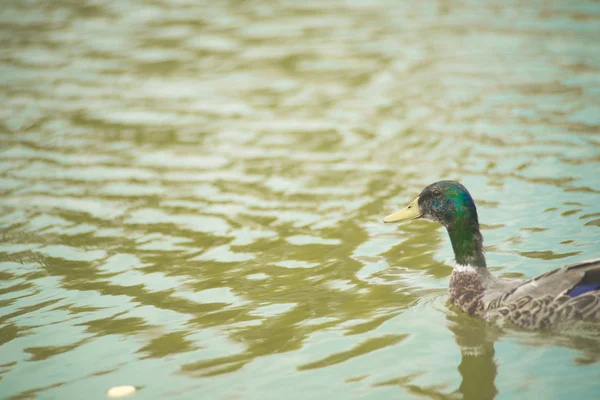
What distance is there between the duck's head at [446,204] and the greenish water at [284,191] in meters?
0.70

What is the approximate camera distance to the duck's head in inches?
287

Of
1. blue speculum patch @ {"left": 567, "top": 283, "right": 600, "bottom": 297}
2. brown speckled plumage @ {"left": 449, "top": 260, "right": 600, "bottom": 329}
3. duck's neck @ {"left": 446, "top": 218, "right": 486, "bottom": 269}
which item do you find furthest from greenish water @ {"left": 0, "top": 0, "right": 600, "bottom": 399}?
duck's neck @ {"left": 446, "top": 218, "right": 486, "bottom": 269}

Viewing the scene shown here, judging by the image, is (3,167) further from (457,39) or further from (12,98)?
(457,39)

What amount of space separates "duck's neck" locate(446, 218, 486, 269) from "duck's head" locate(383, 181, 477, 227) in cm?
4

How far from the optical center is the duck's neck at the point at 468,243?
7219 mm

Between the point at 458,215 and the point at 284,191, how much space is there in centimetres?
374

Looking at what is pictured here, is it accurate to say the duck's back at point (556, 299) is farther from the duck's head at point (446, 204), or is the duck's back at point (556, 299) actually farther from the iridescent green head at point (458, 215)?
the duck's head at point (446, 204)

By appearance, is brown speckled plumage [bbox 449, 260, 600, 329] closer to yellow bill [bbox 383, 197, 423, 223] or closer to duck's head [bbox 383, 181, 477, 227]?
duck's head [bbox 383, 181, 477, 227]

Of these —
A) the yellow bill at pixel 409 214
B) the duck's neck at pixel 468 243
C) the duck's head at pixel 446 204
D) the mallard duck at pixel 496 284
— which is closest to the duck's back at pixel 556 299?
the mallard duck at pixel 496 284

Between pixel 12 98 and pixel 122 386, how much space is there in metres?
9.88

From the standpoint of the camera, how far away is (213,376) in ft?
20.7

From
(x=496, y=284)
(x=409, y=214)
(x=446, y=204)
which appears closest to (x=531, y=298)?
(x=496, y=284)

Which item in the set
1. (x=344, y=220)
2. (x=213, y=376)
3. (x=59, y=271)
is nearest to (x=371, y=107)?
(x=344, y=220)

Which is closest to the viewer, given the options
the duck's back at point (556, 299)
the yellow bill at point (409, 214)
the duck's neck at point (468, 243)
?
the duck's back at point (556, 299)
